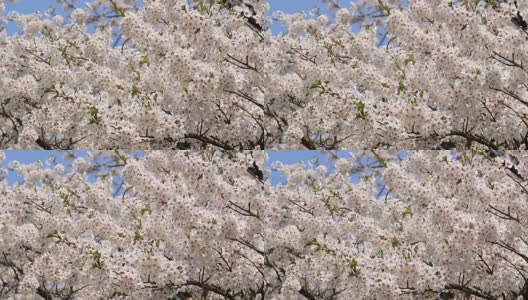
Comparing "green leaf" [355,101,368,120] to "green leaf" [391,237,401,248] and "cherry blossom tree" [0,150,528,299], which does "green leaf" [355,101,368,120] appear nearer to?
"cherry blossom tree" [0,150,528,299]

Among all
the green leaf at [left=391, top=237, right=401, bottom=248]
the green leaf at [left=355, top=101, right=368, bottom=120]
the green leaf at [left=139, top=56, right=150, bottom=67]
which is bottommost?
the green leaf at [left=391, top=237, right=401, bottom=248]

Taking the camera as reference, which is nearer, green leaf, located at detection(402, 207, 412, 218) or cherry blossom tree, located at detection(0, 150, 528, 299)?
cherry blossom tree, located at detection(0, 150, 528, 299)

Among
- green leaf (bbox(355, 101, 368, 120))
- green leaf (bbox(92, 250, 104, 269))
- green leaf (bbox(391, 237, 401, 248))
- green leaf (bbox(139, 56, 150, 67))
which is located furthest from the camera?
green leaf (bbox(139, 56, 150, 67))

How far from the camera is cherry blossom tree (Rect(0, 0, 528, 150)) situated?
6.23 m

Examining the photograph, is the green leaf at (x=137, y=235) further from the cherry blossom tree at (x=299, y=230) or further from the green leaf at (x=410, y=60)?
the green leaf at (x=410, y=60)

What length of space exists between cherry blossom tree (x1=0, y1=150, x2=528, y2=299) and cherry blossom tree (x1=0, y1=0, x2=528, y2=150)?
28 centimetres

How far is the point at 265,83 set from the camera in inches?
266

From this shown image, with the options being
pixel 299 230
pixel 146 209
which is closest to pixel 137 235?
pixel 146 209

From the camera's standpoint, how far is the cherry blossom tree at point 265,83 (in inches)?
245

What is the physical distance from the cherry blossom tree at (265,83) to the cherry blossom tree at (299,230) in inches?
11.2

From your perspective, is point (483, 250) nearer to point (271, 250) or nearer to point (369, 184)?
point (369, 184)

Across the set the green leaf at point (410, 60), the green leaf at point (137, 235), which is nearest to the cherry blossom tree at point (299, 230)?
the green leaf at point (137, 235)

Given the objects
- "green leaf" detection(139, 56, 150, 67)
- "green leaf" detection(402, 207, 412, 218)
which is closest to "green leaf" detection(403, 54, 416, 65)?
"green leaf" detection(402, 207, 412, 218)

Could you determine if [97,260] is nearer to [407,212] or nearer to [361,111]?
[361,111]
